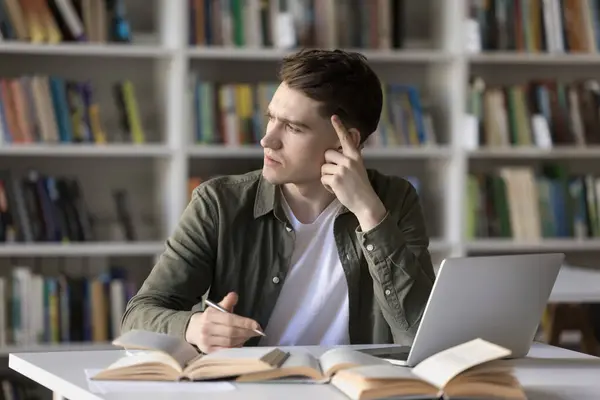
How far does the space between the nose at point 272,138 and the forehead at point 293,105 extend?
0.03 metres

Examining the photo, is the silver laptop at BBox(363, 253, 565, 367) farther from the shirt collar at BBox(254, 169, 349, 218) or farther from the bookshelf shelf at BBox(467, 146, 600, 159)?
the bookshelf shelf at BBox(467, 146, 600, 159)

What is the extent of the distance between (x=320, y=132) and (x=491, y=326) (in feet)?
2.09

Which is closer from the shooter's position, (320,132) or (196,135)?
(320,132)

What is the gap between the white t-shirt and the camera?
2119 millimetres

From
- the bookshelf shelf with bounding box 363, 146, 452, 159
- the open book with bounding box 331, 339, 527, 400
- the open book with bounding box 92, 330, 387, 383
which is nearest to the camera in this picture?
the open book with bounding box 331, 339, 527, 400

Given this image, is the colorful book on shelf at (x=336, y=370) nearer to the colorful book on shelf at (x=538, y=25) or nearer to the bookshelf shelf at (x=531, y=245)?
the bookshelf shelf at (x=531, y=245)

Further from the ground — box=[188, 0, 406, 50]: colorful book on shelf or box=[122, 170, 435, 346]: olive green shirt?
box=[188, 0, 406, 50]: colorful book on shelf

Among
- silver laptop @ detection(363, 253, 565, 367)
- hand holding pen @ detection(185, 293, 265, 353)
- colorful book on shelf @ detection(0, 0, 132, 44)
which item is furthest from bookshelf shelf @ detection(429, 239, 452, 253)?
hand holding pen @ detection(185, 293, 265, 353)

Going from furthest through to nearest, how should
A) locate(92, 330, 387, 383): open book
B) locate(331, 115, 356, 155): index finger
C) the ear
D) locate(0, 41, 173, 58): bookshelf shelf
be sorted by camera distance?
locate(0, 41, 173, 58): bookshelf shelf < the ear < locate(331, 115, 356, 155): index finger < locate(92, 330, 387, 383): open book

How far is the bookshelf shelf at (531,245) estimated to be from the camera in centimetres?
395

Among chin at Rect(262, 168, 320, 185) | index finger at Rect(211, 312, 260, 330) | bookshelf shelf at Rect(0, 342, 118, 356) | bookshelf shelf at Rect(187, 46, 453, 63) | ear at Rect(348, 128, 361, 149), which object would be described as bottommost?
bookshelf shelf at Rect(0, 342, 118, 356)

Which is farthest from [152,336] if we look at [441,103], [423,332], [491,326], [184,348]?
[441,103]

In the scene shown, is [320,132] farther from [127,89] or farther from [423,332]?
[127,89]

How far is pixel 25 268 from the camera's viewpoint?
369cm
